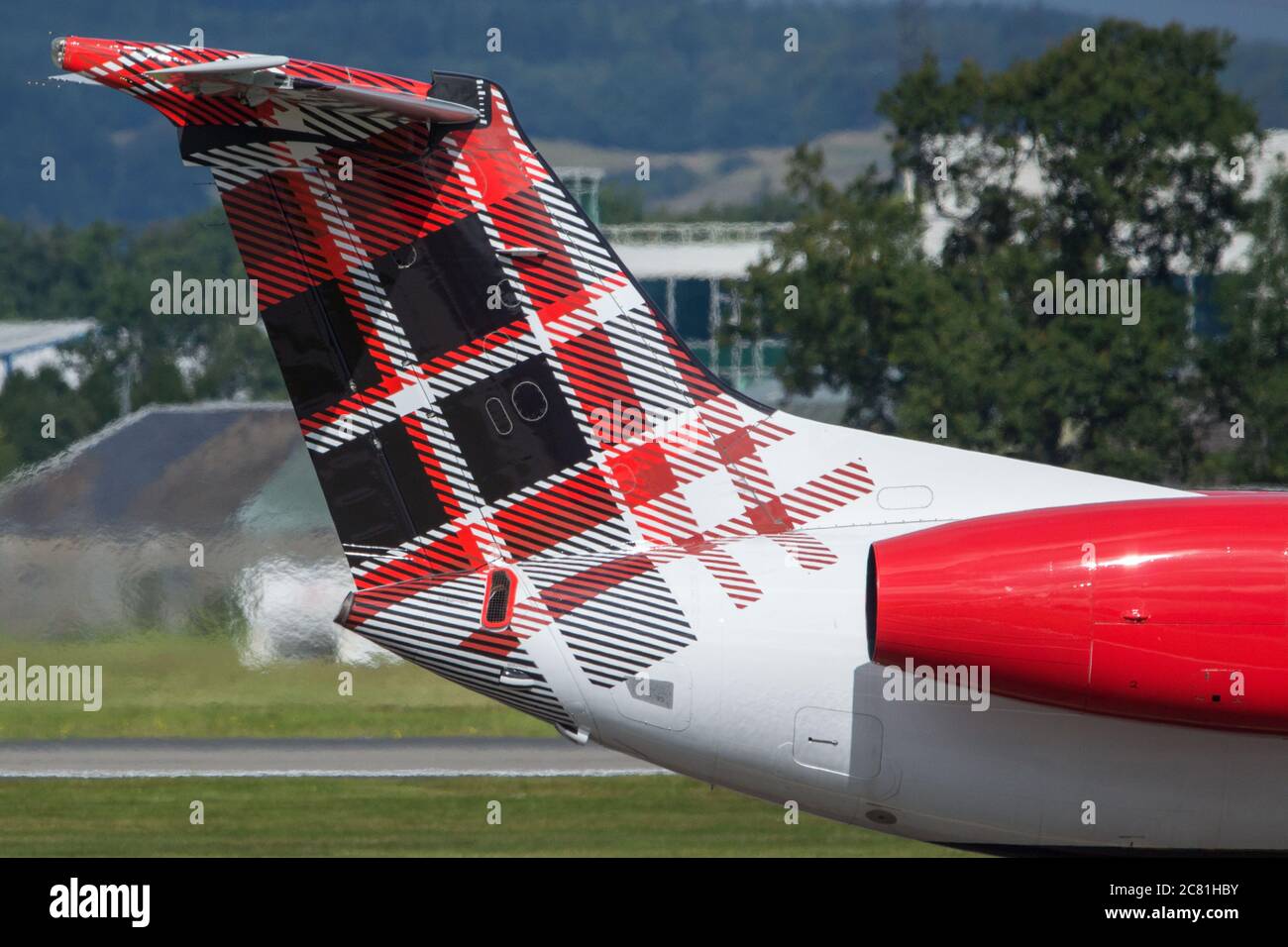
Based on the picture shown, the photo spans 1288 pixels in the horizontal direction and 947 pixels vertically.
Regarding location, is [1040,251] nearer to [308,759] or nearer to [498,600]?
[308,759]

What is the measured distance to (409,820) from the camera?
13414 millimetres

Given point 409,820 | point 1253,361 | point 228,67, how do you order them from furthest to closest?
point 1253,361 → point 409,820 → point 228,67

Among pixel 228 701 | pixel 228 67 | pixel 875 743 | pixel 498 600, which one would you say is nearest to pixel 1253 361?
pixel 228 701

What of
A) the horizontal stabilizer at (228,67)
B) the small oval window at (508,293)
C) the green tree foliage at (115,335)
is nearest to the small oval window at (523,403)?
the small oval window at (508,293)

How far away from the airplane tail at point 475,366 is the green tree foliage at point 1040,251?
20.8 m

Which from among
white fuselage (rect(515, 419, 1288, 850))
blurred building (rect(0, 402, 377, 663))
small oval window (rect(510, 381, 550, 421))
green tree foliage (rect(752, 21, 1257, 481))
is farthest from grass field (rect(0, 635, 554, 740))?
green tree foliage (rect(752, 21, 1257, 481))

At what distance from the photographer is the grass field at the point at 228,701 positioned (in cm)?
1548

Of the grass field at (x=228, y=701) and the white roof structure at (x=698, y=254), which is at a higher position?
the white roof structure at (x=698, y=254)

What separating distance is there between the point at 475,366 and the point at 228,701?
8296 mm

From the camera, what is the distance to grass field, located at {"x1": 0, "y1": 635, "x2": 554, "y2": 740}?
15.5m

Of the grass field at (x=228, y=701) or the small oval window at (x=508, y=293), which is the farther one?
the grass field at (x=228, y=701)

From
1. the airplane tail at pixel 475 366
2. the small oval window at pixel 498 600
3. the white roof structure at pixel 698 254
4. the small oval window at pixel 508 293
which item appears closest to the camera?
the small oval window at pixel 498 600

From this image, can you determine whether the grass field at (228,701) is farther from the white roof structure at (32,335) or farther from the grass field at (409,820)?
the white roof structure at (32,335)

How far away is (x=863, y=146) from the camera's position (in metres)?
155
